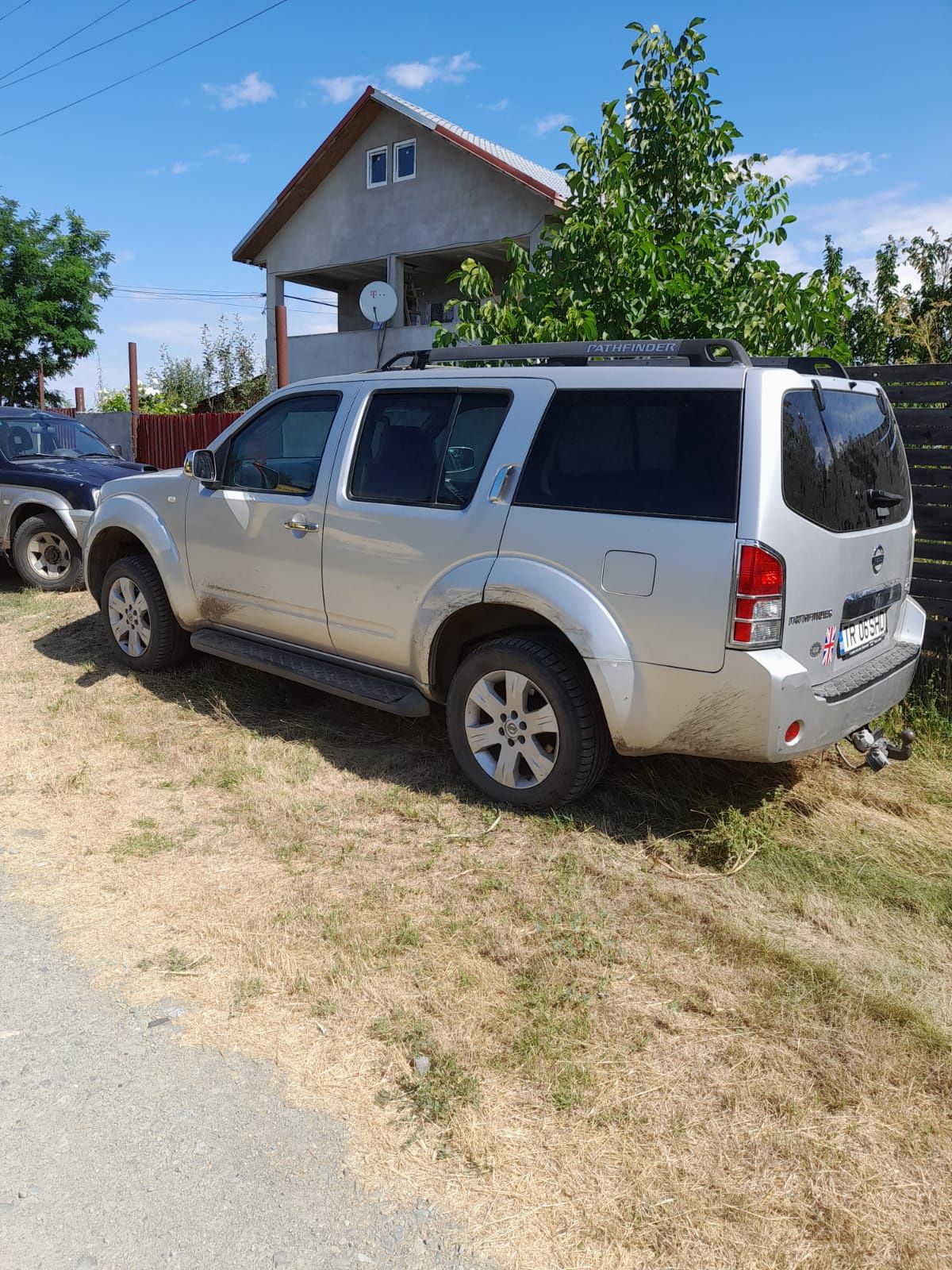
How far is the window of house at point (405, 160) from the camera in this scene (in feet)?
67.7

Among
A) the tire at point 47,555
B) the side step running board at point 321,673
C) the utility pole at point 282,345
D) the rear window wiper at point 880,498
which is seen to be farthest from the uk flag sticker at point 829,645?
the tire at point 47,555

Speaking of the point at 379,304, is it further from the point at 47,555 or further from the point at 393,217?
the point at 393,217

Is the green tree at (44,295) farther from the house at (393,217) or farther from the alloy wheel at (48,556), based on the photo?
the alloy wheel at (48,556)

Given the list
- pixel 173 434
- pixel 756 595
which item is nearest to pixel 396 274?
pixel 173 434

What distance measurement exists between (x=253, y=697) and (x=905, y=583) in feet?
12.0

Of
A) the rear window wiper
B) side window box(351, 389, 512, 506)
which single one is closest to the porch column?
side window box(351, 389, 512, 506)

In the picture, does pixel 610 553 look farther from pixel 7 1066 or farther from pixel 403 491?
pixel 7 1066

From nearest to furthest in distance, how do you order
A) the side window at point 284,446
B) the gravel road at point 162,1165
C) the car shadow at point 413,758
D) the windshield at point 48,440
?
the gravel road at point 162,1165 < the car shadow at point 413,758 < the side window at point 284,446 < the windshield at point 48,440

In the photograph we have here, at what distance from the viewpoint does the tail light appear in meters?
3.45

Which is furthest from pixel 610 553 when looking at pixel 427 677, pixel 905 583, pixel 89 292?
pixel 89 292

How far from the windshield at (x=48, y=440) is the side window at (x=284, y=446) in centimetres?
512

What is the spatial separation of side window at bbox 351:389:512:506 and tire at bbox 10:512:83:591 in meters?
5.17

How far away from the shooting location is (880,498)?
3998 mm

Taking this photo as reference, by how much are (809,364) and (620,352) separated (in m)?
0.81
